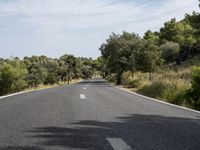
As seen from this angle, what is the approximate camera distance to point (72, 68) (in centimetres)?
11481

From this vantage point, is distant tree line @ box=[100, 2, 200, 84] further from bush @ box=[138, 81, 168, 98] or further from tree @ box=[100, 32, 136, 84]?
bush @ box=[138, 81, 168, 98]

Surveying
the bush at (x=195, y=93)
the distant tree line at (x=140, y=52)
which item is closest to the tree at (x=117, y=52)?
the distant tree line at (x=140, y=52)

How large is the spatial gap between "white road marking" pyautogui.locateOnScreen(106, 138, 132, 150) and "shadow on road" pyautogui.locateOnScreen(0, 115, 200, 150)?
0.25ft

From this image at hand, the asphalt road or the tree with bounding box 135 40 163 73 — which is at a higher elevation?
the tree with bounding box 135 40 163 73

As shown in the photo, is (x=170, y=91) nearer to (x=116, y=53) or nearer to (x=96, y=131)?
(x=96, y=131)

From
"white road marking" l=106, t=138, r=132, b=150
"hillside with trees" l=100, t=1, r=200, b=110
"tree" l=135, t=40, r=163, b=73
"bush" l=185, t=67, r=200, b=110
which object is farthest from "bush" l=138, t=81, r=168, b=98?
"tree" l=135, t=40, r=163, b=73

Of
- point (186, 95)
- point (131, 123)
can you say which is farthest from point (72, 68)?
point (131, 123)

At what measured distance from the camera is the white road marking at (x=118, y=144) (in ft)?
21.4

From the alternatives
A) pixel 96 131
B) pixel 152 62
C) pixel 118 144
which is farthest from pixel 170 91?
pixel 152 62

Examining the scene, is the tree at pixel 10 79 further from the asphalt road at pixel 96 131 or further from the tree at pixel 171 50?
the asphalt road at pixel 96 131

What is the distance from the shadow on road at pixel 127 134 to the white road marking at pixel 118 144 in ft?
0.25

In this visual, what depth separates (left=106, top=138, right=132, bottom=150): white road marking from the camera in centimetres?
652

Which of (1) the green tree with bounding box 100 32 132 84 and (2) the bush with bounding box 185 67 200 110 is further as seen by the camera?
(1) the green tree with bounding box 100 32 132 84

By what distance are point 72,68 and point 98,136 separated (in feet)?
353
